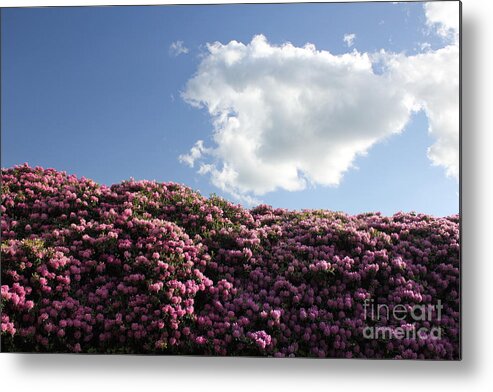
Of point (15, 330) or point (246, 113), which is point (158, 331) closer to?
point (15, 330)

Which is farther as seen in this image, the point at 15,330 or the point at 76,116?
the point at 76,116

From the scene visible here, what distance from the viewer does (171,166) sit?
4.63 meters

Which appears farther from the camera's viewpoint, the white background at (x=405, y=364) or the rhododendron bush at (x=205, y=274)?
the rhododendron bush at (x=205, y=274)

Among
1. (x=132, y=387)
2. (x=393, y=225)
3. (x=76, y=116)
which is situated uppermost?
(x=76, y=116)

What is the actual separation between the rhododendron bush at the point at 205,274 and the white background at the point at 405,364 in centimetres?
10

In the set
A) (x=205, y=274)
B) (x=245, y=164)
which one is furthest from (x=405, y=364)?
(x=245, y=164)

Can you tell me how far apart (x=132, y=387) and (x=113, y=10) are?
300 centimetres

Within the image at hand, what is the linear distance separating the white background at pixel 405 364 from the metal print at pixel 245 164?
0.09 metres

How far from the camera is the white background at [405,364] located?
4270 millimetres

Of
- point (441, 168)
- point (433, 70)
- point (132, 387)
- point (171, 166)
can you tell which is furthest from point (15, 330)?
point (433, 70)

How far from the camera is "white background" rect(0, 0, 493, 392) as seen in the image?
4.27 meters

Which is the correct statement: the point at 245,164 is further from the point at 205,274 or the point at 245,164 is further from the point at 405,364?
the point at 405,364

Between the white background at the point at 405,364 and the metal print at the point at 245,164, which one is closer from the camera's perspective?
the white background at the point at 405,364

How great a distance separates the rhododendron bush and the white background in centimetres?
10
